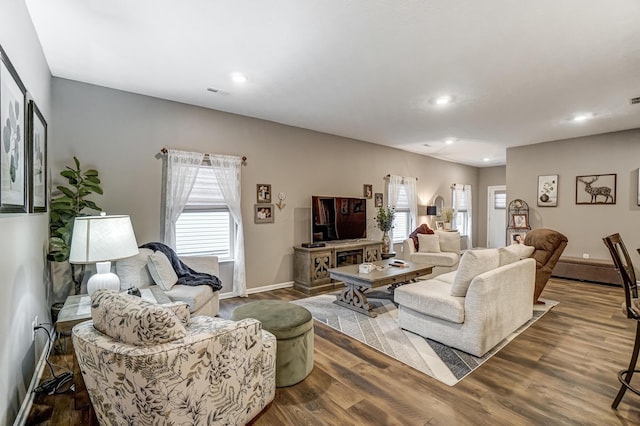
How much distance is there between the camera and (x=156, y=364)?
140 cm

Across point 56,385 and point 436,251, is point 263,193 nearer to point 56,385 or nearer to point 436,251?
point 56,385

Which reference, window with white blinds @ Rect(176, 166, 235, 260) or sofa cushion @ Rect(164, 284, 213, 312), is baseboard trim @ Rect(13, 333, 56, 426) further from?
window with white blinds @ Rect(176, 166, 235, 260)

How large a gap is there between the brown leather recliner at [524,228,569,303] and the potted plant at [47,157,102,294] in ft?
17.0

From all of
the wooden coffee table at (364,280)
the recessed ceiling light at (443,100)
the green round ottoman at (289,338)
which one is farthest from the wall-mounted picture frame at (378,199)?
the green round ottoman at (289,338)

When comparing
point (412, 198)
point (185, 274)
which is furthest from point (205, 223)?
point (412, 198)

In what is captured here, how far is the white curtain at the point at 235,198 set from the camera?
438 centimetres

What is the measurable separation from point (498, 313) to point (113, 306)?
3.09 meters

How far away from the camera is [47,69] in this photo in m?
3.04

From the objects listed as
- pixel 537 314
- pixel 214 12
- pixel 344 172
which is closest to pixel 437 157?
pixel 344 172

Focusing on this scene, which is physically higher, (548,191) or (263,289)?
(548,191)

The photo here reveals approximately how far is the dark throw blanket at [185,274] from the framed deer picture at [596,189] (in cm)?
681

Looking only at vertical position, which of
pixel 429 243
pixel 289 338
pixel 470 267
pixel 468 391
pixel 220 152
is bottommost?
pixel 468 391

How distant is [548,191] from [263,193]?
5874 millimetres

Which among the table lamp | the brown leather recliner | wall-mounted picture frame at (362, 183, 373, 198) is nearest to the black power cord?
the table lamp
